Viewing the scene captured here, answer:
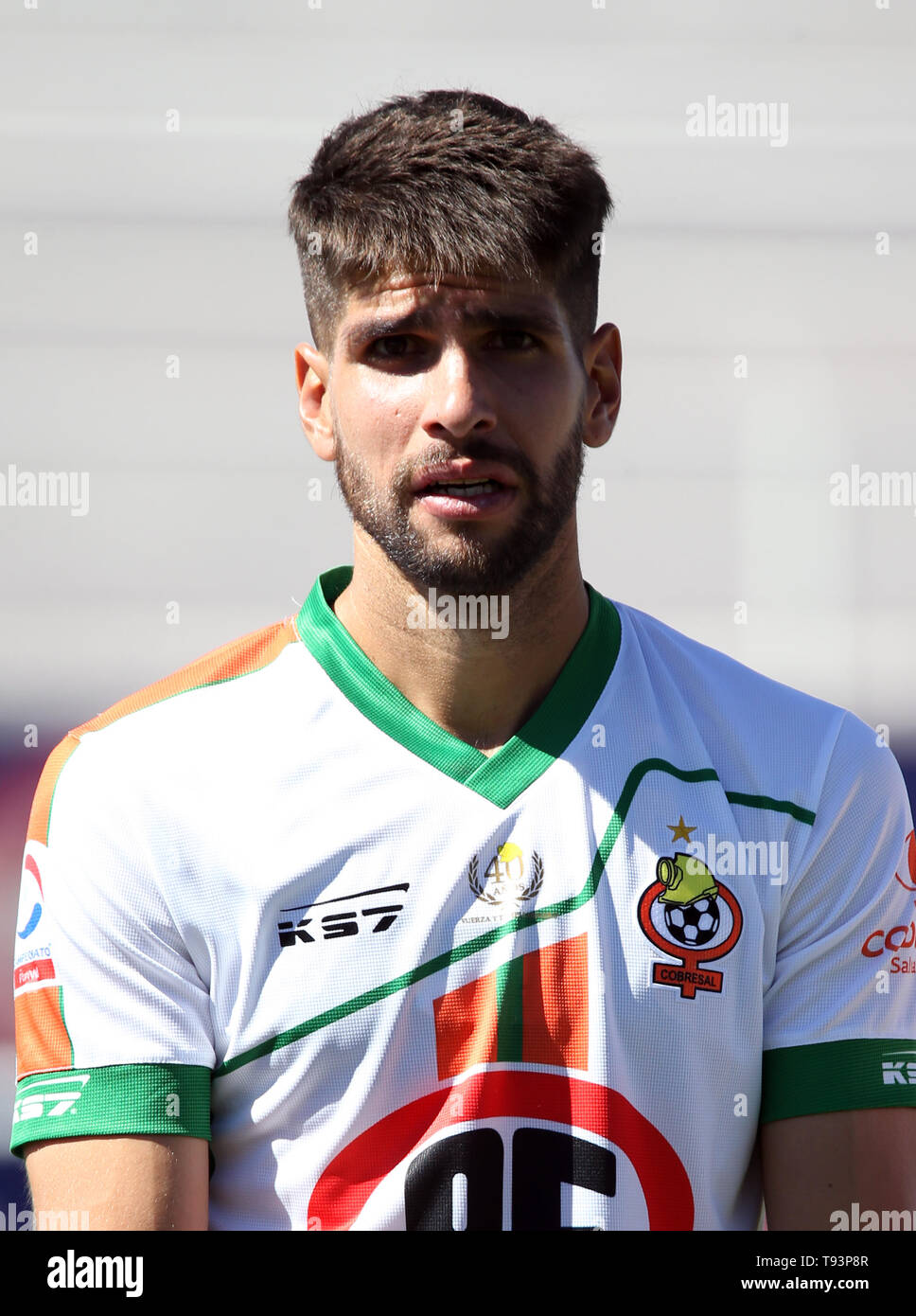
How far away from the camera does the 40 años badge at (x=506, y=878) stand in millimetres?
1627

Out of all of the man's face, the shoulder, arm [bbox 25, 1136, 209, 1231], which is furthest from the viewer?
the shoulder

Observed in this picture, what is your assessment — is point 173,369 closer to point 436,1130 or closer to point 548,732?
point 548,732

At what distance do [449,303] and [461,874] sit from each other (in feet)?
2.38

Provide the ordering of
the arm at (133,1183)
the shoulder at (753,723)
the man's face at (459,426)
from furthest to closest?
the shoulder at (753,723) < the man's face at (459,426) < the arm at (133,1183)

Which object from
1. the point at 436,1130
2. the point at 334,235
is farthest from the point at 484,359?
the point at 436,1130

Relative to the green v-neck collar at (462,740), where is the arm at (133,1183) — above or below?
below

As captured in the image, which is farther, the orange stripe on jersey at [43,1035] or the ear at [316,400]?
the ear at [316,400]

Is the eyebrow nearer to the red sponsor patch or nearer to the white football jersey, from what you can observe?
the white football jersey

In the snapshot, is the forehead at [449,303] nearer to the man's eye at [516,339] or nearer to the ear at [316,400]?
the man's eye at [516,339]

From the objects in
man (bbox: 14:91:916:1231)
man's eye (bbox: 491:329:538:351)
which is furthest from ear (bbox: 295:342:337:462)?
man's eye (bbox: 491:329:538:351)

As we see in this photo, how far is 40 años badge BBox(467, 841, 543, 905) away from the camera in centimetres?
163

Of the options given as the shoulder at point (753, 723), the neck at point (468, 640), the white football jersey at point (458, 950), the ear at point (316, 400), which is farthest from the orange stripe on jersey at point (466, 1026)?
the ear at point (316, 400)

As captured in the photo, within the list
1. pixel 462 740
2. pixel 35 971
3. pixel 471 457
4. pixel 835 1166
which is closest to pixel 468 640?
pixel 462 740
